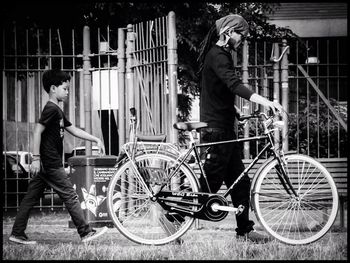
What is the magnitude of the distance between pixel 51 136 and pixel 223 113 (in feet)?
Result: 5.67

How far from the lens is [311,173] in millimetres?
5754

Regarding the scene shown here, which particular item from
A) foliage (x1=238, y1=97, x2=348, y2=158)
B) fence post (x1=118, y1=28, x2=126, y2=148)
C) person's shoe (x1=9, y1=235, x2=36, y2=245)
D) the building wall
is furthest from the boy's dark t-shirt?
the building wall

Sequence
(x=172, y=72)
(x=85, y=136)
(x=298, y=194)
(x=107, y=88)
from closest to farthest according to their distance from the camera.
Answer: (x=298, y=194) < (x=85, y=136) < (x=172, y=72) < (x=107, y=88)

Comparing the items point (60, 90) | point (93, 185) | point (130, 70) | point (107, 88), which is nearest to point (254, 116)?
point (60, 90)

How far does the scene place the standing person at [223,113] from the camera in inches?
229

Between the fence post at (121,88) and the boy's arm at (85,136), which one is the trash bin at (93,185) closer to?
the boy's arm at (85,136)

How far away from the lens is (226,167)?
19.2ft

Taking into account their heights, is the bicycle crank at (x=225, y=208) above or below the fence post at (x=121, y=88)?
below

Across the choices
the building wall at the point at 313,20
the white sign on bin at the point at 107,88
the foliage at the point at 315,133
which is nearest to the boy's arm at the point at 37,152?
the white sign on bin at the point at 107,88

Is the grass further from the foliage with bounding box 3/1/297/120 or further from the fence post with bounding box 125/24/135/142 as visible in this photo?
the foliage with bounding box 3/1/297/120

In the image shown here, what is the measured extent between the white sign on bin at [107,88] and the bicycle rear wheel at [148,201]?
315 centimetres

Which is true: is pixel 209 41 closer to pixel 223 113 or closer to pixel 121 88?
pixel 223 113

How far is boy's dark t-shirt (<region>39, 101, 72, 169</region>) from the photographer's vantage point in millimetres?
6151

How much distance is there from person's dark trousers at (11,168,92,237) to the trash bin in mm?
1031
